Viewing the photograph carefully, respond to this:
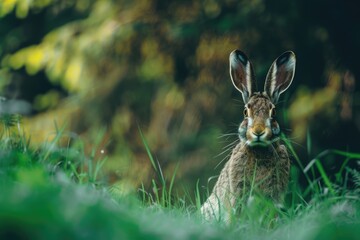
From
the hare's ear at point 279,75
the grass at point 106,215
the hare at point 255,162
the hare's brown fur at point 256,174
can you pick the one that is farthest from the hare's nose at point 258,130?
the hare's ear at point 279,75

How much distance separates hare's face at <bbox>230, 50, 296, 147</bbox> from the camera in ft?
12.8

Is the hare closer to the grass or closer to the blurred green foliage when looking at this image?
the grass

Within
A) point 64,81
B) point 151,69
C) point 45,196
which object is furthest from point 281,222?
point 64,81

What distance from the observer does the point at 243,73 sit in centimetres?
434

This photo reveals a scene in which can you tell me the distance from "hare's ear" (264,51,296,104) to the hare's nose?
42cm

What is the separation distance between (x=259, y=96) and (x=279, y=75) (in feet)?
0.88

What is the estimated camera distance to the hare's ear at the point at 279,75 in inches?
169

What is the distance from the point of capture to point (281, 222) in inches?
143

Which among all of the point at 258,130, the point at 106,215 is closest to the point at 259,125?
the point at 258,130

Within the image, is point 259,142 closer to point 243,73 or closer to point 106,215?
point 243,73

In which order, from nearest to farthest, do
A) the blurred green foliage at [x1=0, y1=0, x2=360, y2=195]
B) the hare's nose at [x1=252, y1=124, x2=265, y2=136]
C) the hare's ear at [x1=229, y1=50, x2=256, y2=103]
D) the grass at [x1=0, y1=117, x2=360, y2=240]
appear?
the grass at [x1=0, y1=117, x2=360, y2=240] < the hare's nose at [x1=252, y1=124, x2=265, y2=136] < the hare's ear at [x1=229, y1=50, x2=256, y2=103] < the blurred green foliage at [x1=0, y1=0, x2=360, y2=195]

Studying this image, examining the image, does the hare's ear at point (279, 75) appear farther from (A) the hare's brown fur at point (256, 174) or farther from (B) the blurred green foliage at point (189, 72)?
(B) the blurred green foliage at point (189, 72)

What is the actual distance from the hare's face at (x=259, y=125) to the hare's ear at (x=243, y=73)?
0.76 ft

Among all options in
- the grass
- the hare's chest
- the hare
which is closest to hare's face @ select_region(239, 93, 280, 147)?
the hare
